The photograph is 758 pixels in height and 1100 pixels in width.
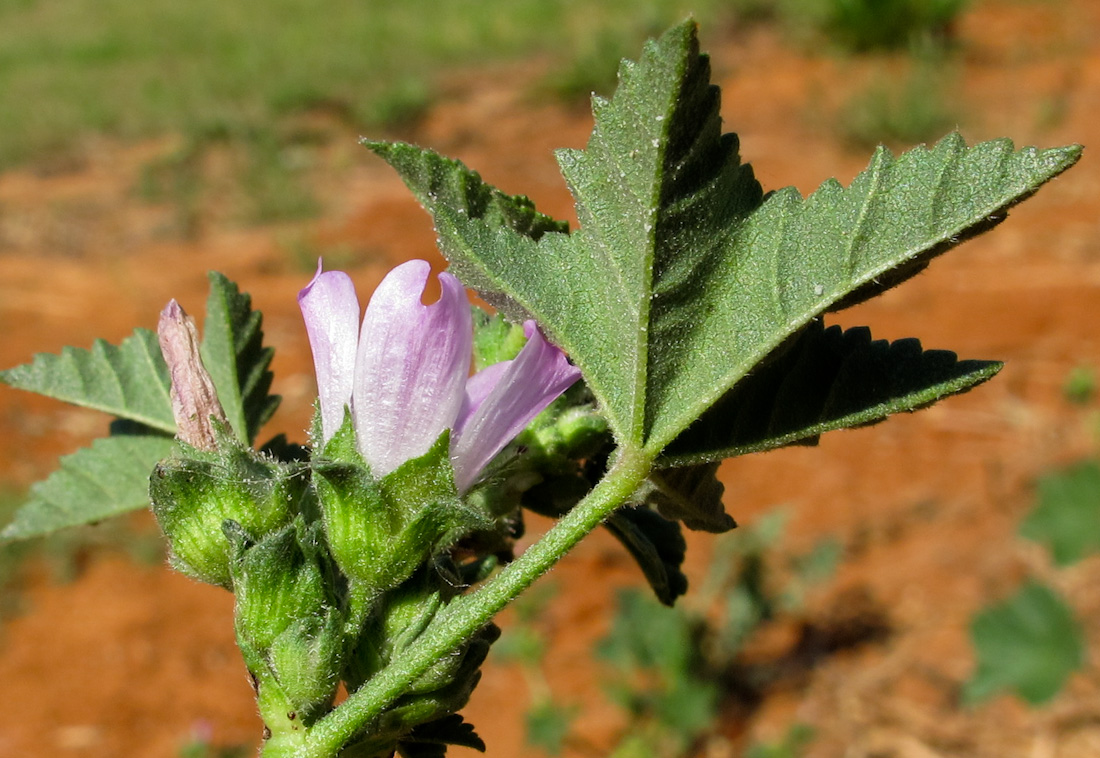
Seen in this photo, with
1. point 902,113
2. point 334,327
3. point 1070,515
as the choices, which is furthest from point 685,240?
point 902,113

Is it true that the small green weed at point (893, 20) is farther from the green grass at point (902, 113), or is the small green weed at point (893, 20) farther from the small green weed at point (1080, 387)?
the small green weed at point (1080, 387)

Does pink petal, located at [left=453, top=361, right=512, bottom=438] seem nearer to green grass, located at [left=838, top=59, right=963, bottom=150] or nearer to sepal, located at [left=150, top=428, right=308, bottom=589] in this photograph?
sepal, located at [left=150, top=428, right=308, bottom=589]

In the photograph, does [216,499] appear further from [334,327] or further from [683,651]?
[683,651]

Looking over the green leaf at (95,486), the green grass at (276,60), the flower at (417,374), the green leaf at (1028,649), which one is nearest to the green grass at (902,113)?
the green grass at (276,60)

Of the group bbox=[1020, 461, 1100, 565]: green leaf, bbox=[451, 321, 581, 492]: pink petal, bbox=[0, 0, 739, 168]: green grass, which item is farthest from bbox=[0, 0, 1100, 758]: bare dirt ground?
bbox=[451, 321, 581, 492]: pink petal

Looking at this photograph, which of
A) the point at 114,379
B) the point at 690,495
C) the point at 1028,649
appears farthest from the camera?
the point at 1028,649
